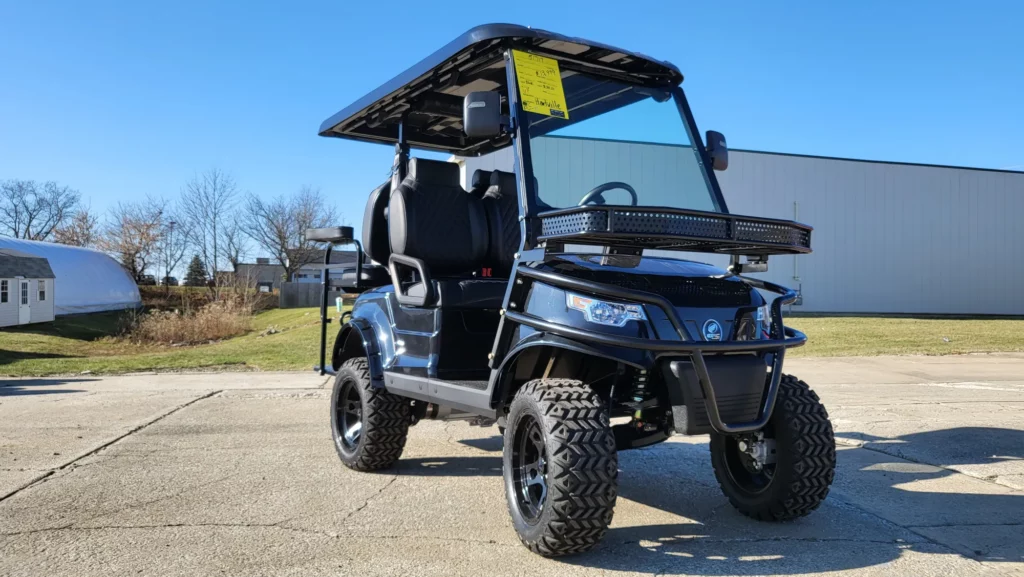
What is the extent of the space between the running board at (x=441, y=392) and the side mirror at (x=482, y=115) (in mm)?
1317

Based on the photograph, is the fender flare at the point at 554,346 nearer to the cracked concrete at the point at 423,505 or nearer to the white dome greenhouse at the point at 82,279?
the cracked concrete at the point at 423,505

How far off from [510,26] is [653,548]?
8.87 feet

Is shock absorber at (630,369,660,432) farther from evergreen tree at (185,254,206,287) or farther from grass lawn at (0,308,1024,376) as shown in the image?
evergreen tree at (185,254,206,287)

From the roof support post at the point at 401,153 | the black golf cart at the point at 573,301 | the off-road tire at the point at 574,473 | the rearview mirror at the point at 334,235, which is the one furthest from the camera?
the roof support post at the point at 401,153

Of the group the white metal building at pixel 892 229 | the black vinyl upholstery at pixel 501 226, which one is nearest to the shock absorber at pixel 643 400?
the black vinyl upholstery at pixel 501 226

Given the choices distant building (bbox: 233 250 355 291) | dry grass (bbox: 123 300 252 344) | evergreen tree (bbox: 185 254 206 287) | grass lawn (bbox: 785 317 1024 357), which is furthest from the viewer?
evergreen tree (bbox: 185 254 206 287)

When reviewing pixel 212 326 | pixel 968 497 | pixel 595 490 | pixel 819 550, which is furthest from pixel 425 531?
pixel 212 326

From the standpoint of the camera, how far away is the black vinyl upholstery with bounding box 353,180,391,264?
5410mm

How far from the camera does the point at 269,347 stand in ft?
51.6

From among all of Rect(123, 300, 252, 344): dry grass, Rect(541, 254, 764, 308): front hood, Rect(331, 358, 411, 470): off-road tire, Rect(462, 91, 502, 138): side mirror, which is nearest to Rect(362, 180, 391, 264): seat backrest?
Rect(331, 358, 411, 470): off-road tire

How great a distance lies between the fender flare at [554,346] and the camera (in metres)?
3.26

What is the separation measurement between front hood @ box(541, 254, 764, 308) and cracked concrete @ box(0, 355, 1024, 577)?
119 centimetres

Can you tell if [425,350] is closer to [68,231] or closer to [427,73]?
[427,73]

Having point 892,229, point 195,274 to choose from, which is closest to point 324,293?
point 892,229
